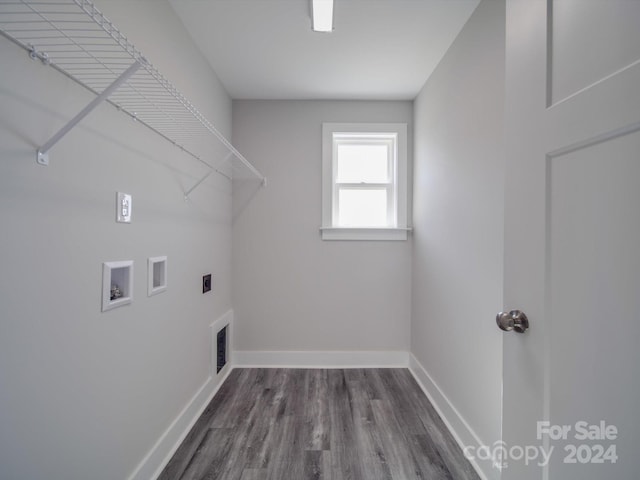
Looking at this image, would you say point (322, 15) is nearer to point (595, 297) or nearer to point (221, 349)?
point (595, 297)

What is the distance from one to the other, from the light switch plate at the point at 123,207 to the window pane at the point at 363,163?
1813 millimetres

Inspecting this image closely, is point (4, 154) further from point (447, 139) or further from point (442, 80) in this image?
point (442, 80)

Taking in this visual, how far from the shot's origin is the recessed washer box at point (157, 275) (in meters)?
1.31

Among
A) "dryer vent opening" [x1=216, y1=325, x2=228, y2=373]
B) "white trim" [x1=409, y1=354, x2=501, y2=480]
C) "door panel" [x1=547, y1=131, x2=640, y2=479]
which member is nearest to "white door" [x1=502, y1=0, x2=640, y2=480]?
"door panel" [x1=547, y1=131, x2=640, y2=479]

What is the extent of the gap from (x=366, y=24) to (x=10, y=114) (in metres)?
1.66

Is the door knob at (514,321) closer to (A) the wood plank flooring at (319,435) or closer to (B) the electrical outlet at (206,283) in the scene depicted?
(A) the wood plank flooring at (319,435)

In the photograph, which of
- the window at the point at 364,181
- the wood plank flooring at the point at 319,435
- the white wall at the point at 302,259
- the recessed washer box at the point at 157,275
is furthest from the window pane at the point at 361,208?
the recessed washer box at the point at 157,275

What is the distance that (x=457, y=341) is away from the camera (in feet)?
5.62

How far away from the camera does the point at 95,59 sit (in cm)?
79

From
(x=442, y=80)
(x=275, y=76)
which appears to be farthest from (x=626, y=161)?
(x=275, y=76)

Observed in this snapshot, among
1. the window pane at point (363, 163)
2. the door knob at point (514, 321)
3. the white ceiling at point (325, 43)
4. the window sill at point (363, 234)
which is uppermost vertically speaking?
the white ceiling at point (325, 43)

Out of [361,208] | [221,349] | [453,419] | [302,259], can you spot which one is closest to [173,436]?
[221,349]

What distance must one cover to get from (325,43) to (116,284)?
177 cm

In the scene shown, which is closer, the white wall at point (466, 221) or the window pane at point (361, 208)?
the white wall at point (466, 221)
